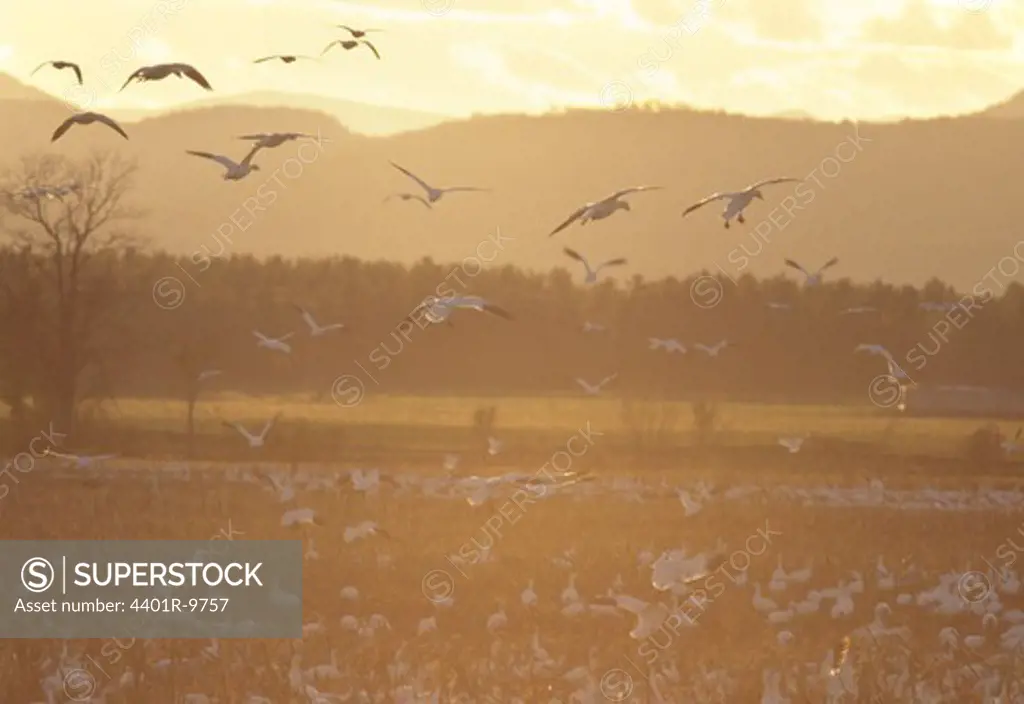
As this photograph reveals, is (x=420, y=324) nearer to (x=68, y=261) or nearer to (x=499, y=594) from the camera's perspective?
(x=68, y=261)

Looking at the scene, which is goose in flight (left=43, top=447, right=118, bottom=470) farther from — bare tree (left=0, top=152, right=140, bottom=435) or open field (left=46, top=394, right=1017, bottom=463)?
bare tree (left=0, top=152, right=140, bottom=435)

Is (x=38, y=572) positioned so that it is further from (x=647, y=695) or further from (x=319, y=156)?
(x=319, y=156)

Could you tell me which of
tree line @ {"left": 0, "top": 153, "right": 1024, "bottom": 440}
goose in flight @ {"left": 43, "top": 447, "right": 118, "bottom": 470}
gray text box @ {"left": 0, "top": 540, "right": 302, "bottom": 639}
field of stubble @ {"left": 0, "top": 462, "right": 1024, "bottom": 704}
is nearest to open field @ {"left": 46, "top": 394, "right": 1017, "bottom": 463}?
tree line @ {"left": 0, "top": 153, "right": 1024, "bottom": 440}

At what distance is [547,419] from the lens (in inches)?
1319

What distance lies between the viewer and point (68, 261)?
104 ft

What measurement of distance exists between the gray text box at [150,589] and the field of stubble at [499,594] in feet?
1.14

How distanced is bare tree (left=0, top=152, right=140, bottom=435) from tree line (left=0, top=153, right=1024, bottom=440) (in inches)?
1.7

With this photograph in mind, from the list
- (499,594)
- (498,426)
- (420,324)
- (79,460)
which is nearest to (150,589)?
(499,594)

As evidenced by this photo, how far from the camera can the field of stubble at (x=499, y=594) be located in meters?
11.0

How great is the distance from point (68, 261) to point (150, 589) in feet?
62.6

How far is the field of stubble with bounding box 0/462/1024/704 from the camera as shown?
11.0 m

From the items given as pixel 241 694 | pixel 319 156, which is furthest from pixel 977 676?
pixel 319 156

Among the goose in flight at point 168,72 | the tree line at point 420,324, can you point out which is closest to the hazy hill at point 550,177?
the tree line at point 420,324

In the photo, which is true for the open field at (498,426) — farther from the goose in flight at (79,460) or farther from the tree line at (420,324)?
the goose in flight at (79,460)
